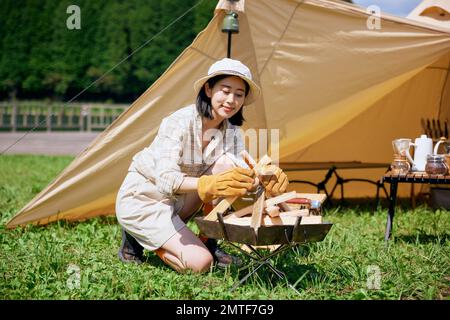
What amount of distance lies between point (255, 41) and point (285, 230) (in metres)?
2.28

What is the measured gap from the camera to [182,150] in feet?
10.2

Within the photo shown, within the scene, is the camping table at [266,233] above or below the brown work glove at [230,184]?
below

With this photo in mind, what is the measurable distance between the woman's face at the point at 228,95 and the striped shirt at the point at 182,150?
19 cm

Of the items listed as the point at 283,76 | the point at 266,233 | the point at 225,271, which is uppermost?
the point at 283,76

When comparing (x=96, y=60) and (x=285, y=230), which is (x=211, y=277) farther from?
(x=96, y=60)

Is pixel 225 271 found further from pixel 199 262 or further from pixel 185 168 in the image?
pixel 185 168

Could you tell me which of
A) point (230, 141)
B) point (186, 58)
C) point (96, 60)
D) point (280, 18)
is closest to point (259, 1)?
point (280, 18)

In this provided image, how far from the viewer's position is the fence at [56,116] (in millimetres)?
18891

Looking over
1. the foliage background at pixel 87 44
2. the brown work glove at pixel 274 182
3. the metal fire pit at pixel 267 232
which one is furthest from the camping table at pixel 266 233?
the foliage background at pixel 87 44

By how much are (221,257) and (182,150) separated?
2.39 feet

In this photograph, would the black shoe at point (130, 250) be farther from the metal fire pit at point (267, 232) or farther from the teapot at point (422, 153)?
the teapot at point (422, 153)

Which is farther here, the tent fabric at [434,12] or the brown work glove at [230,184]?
the tent fabric at [434,12]

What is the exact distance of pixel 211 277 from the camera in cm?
311

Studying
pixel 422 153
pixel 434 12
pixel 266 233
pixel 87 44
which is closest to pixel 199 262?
pixel 266 233
